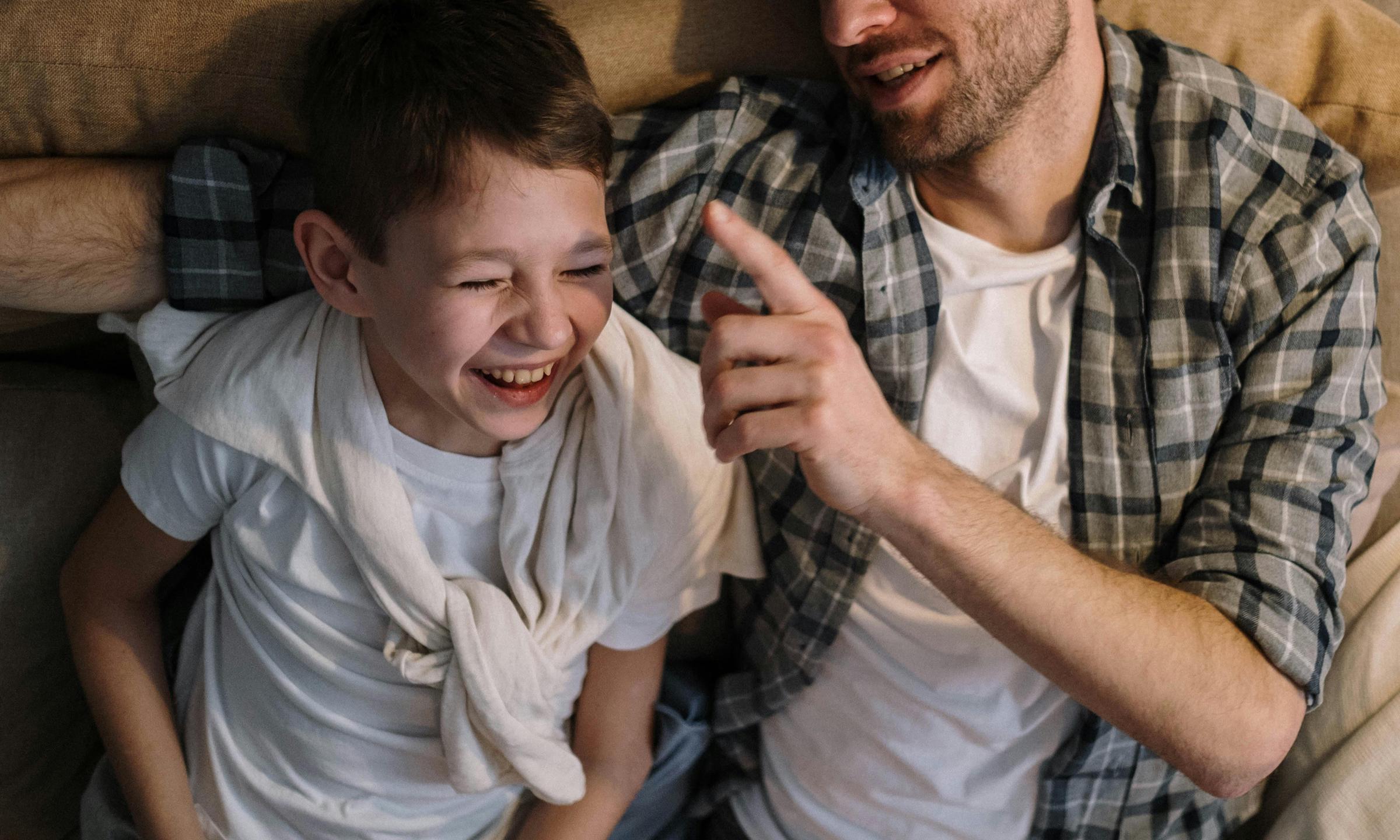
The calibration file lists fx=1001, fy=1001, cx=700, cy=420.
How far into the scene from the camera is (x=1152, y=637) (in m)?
1.06

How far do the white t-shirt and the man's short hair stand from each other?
1.72ft

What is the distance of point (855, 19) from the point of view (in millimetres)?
1153

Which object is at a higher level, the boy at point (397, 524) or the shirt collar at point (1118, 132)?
the shirt collar at point (1118, 132)

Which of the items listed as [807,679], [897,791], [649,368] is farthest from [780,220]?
[897,791]

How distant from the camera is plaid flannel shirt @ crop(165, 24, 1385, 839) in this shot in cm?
112

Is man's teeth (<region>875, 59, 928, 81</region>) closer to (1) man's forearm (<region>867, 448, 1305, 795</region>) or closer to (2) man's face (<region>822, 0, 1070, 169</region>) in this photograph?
(2) man's face (<region>822, 0, 1070, 169</region>)

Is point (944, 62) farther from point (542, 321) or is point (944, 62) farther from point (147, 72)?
point (147, 72)

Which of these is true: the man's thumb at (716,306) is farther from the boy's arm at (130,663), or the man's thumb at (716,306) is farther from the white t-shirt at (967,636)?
the boy's arm at (130,663)

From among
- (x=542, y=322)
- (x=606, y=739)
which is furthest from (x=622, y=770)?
(x=542, y=322)

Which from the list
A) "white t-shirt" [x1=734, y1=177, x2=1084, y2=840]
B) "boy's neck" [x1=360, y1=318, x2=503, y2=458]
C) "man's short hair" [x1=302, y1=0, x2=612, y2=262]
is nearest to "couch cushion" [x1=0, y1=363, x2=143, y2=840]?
"boy's neck" [x1=360, y1=318, x2=503, y2=458]

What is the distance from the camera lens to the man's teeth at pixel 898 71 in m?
1.19

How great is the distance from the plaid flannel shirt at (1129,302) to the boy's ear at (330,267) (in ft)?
0.47

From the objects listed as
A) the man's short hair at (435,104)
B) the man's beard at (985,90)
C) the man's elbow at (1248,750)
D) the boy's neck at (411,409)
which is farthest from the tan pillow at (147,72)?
the man's elbow at (1248,750)

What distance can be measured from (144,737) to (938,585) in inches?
37.0
